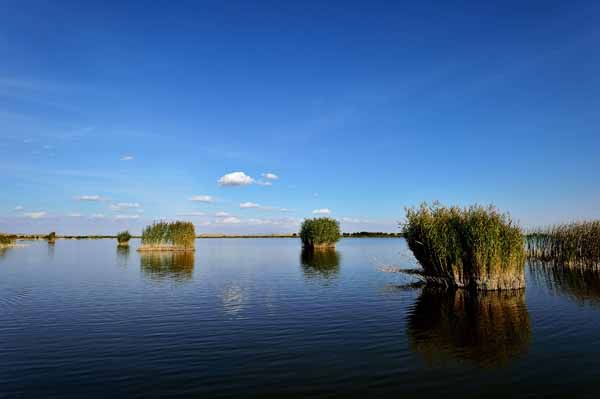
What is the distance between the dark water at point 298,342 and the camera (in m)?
12.3

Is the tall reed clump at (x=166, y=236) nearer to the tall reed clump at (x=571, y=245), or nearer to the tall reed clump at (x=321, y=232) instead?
the tall reed clump at (x=321, y=232)

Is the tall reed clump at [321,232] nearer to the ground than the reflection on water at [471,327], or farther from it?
farther from it

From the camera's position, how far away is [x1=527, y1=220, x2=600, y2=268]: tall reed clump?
135 feet

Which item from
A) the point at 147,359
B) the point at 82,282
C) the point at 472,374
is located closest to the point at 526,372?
the point at 472,374

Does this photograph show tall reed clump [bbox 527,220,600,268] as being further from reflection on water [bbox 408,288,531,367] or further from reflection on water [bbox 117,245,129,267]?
reflection on water [bbox 117,245,129,267]

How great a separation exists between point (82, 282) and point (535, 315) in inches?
1378

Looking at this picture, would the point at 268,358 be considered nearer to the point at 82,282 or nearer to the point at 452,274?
the point at 452,274

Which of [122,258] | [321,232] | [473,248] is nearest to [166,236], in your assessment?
[122,258]

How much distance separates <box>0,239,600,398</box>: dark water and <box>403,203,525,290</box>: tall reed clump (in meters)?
1.68

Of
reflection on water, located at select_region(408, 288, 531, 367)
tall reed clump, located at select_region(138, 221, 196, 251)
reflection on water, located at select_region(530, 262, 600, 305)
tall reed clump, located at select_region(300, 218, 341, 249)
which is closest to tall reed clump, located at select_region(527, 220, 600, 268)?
reflection on water, located at select_region(530, 262, 600, 305)

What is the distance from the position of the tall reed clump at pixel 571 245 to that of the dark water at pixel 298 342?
480 inches

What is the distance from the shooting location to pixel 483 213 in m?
29.5

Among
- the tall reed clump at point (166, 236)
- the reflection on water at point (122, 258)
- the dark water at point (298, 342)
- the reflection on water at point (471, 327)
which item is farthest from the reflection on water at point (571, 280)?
the tall reed clump at point (166, 236)

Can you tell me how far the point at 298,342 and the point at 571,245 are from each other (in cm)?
4024
